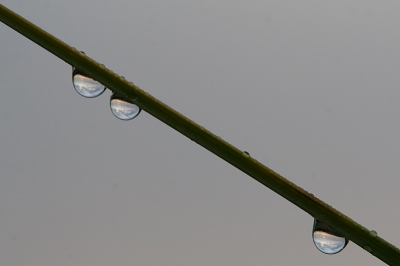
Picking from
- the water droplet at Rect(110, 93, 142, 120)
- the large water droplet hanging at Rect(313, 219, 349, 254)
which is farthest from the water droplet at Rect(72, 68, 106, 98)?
the large water droplet hanging at Rect(313, 219, 349, 254)

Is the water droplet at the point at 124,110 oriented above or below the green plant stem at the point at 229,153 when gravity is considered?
above

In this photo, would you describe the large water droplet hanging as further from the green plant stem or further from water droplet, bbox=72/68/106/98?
water droplet, bbox=72/68/106/98

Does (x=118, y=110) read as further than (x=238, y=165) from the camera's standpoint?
Yes

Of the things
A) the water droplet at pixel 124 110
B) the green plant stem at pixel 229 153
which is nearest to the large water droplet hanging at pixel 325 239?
the green plant stem at pixel 229 153

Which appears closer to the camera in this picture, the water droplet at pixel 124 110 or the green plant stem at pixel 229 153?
the green plant stem at pixel 229 153

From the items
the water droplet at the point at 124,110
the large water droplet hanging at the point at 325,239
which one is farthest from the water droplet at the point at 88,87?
the large water droplet hanging at the point at 325,239

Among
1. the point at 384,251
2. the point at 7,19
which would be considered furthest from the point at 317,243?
the point at 7,19

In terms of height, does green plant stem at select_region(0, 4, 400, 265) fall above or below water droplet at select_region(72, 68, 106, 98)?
below

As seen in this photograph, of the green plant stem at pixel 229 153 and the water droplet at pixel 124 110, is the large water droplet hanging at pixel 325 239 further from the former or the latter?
the water droplet at pixel 124 110

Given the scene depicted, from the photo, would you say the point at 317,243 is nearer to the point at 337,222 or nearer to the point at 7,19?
the point at 337,222
